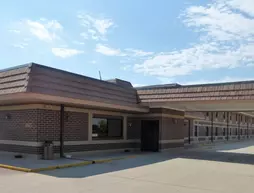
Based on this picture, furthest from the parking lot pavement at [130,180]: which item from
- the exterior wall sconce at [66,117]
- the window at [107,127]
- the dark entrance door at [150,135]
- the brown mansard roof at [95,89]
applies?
the dark entrance door at [150,135]

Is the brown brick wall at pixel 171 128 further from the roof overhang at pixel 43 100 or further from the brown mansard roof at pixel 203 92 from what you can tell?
the roof overhang at pixel 43 100

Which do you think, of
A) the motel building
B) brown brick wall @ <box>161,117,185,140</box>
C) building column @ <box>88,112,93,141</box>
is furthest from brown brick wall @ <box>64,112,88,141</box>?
brown brick wall @ <box>161,117,185,140</box>

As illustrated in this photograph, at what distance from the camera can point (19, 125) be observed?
50.8 feet

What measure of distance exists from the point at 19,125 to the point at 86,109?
3653 millimetres

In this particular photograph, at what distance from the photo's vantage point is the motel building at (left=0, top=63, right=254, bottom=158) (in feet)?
44.6

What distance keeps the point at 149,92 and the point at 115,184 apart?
1059 cm

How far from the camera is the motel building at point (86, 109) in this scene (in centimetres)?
1360

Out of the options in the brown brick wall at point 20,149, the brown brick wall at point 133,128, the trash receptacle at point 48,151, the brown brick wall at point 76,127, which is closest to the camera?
the trash receptacle at point 48,151

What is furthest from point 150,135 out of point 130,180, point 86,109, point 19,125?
point 130,180

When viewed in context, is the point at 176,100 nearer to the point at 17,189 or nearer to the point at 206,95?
the point at 206,95

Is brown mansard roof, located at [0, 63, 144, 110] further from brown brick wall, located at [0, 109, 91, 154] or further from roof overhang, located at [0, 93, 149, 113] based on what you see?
brown brick wall, located at [0, 109, 91, 154]

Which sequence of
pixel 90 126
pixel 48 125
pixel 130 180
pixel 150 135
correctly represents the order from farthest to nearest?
pixel 150 135 < pixel 90 126 < pixel 48 125 < pixel 130 180

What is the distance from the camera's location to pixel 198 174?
11.8 meters

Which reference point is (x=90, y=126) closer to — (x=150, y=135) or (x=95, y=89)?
(x=95, y=89)
